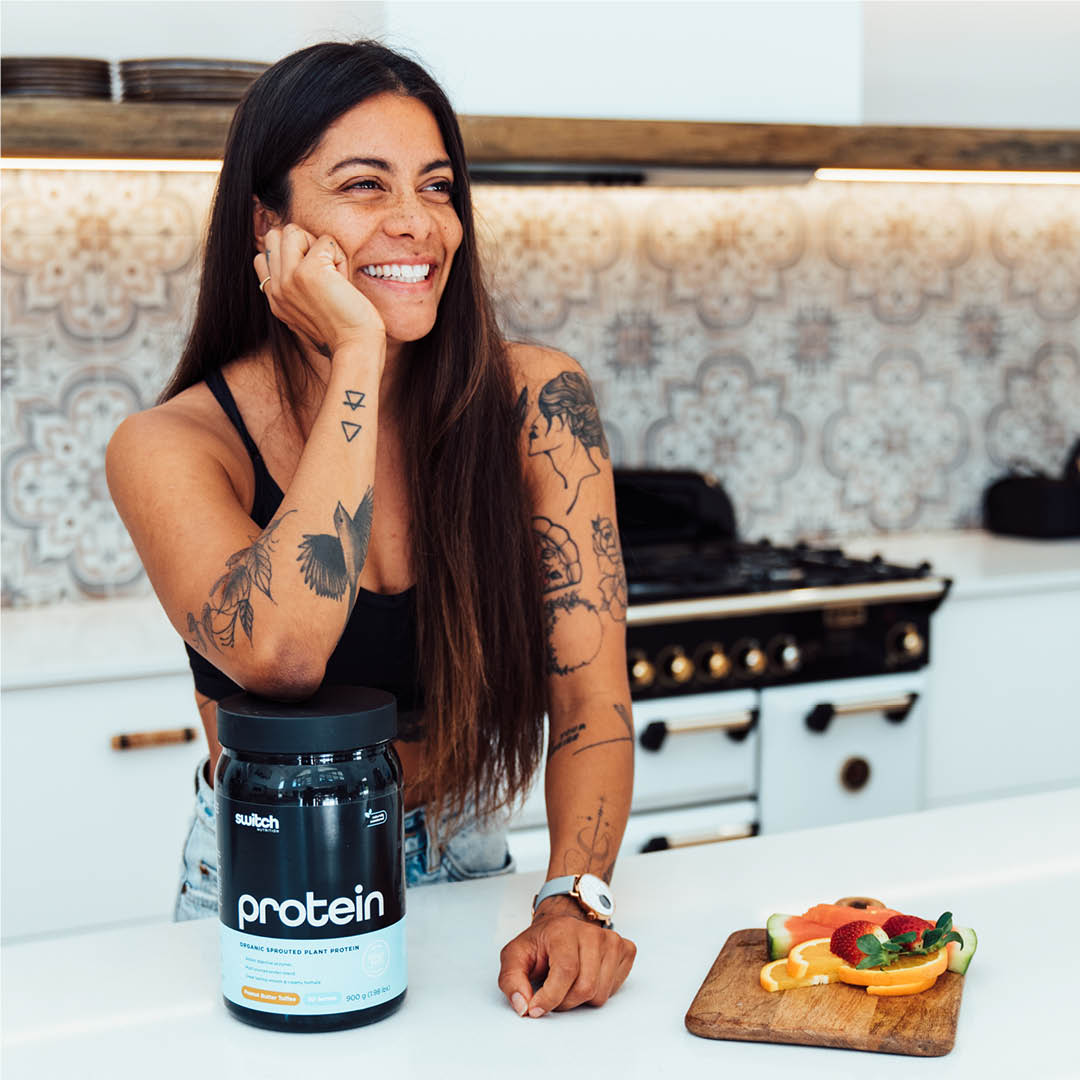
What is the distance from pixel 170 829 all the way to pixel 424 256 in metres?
1.26

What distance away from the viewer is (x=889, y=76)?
124 inches

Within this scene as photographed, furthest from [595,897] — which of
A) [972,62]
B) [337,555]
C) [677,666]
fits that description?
[972,62]

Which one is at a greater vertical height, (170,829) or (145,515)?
(145,515)

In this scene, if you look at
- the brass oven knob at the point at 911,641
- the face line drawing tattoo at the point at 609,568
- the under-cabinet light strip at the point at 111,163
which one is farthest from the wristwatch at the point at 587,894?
the brass oven knob at the point at 911,641

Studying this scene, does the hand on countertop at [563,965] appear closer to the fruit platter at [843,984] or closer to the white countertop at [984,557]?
the fruit platter at [843,984]

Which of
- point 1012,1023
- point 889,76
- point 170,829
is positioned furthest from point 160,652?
point 889,76

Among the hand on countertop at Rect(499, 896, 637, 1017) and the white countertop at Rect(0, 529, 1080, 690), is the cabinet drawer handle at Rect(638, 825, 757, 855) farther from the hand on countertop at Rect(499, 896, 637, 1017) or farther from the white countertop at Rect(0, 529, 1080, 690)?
the hand on countertop at Rect(499, 896, 637, 1017)

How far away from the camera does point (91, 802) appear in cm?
216

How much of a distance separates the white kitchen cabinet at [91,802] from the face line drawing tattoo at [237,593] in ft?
3.77

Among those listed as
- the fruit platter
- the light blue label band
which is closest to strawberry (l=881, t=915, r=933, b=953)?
the fruit platter

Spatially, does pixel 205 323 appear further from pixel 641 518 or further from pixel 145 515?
pixel 641 518

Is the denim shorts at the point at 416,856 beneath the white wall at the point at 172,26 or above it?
beneath

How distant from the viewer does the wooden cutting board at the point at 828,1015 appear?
0.86 meters

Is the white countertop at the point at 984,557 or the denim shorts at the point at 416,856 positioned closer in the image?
the denim shorts at the point at 416,856
